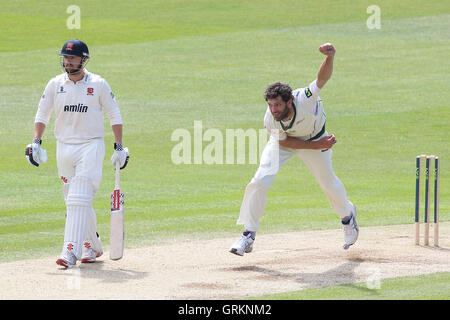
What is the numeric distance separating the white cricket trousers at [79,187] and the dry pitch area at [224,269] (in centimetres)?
28

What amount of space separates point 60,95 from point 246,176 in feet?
24.5

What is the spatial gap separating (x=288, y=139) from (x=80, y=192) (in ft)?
6.80

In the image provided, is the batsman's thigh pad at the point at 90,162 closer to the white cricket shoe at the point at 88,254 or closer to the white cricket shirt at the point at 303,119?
the white cricket shoe at the point at 88,254

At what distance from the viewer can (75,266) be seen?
29.6 feet

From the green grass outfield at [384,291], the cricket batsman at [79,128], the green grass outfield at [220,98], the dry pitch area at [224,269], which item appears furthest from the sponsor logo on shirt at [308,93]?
the green grass outfield at [220,98]

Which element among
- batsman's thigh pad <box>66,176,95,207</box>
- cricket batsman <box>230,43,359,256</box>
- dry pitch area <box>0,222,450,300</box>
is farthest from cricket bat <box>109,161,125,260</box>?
cricket batsman <box>230,43,359,256</box>

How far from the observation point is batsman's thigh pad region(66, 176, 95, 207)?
886 cm

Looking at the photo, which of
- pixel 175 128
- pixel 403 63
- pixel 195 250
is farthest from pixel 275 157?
pixel 403 63

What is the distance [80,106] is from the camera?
9008 millimetres

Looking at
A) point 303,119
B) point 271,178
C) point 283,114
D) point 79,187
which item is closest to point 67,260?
point 79,187

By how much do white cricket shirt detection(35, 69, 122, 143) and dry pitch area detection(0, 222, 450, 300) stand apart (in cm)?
126

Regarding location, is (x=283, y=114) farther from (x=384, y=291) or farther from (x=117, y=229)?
(x=384, y=291)

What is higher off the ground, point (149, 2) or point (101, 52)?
point (149, 2)
